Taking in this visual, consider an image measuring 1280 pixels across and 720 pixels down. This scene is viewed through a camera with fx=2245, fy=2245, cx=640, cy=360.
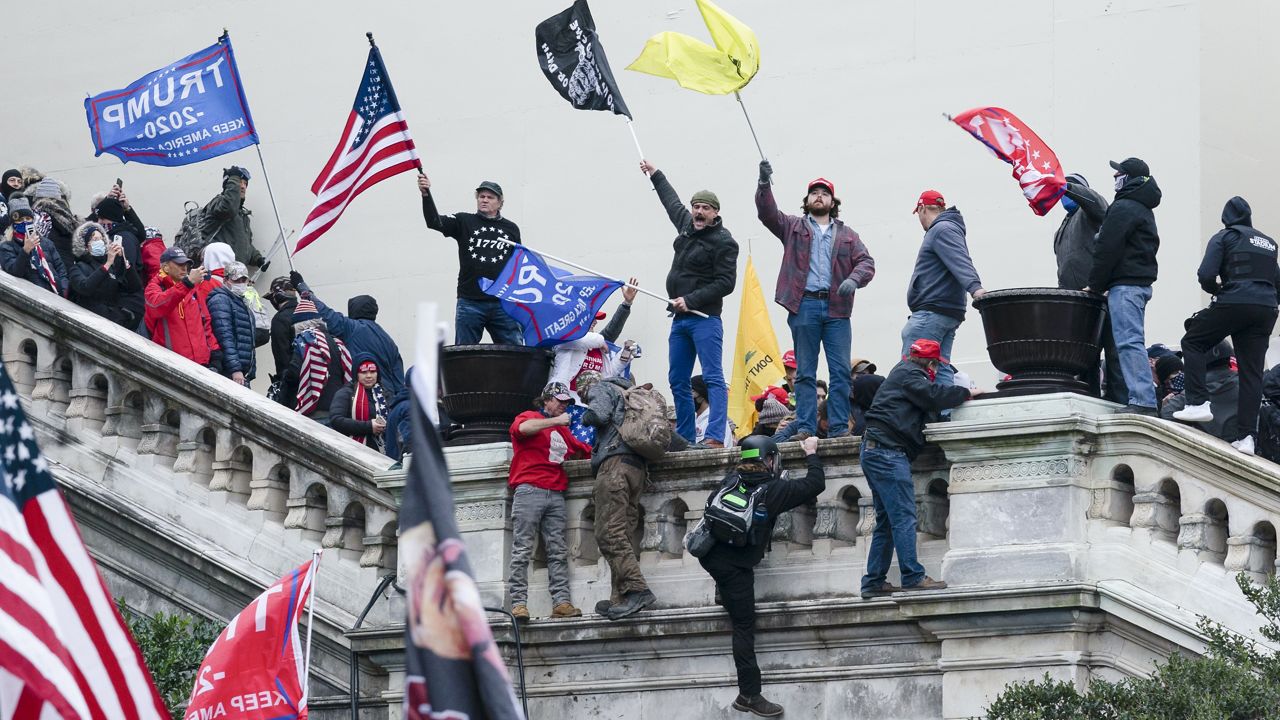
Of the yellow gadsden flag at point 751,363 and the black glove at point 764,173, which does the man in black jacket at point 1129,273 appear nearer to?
the black glove at point 764,173

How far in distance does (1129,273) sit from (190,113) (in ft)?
25.2

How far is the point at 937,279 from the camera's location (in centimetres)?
1252

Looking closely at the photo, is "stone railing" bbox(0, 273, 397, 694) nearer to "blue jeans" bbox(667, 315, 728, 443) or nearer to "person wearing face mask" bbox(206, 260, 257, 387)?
"person wearing face mask" bbox(206, 260, 257, 387)

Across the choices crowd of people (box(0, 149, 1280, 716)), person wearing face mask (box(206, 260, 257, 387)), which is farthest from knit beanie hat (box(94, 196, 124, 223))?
person wearing face mask (box(206, 260, 257, 387))

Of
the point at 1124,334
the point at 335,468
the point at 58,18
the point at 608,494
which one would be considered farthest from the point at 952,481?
the point at 58,18

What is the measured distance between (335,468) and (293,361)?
3025 mm

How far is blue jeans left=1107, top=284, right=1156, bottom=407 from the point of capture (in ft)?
37.4

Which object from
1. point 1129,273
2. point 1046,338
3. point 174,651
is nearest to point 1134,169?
point 1129,273

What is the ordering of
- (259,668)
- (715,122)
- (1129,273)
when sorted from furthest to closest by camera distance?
(715,122), (1129,273), (259,668)

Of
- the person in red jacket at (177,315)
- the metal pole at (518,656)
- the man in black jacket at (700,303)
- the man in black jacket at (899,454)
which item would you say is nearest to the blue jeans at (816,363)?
the man in black jacket at (700,303)

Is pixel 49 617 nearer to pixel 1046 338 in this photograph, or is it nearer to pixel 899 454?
pixel 899 454

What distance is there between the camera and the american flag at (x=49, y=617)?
6.31 metres

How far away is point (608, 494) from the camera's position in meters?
12.2

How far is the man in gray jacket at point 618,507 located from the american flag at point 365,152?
321 cm
